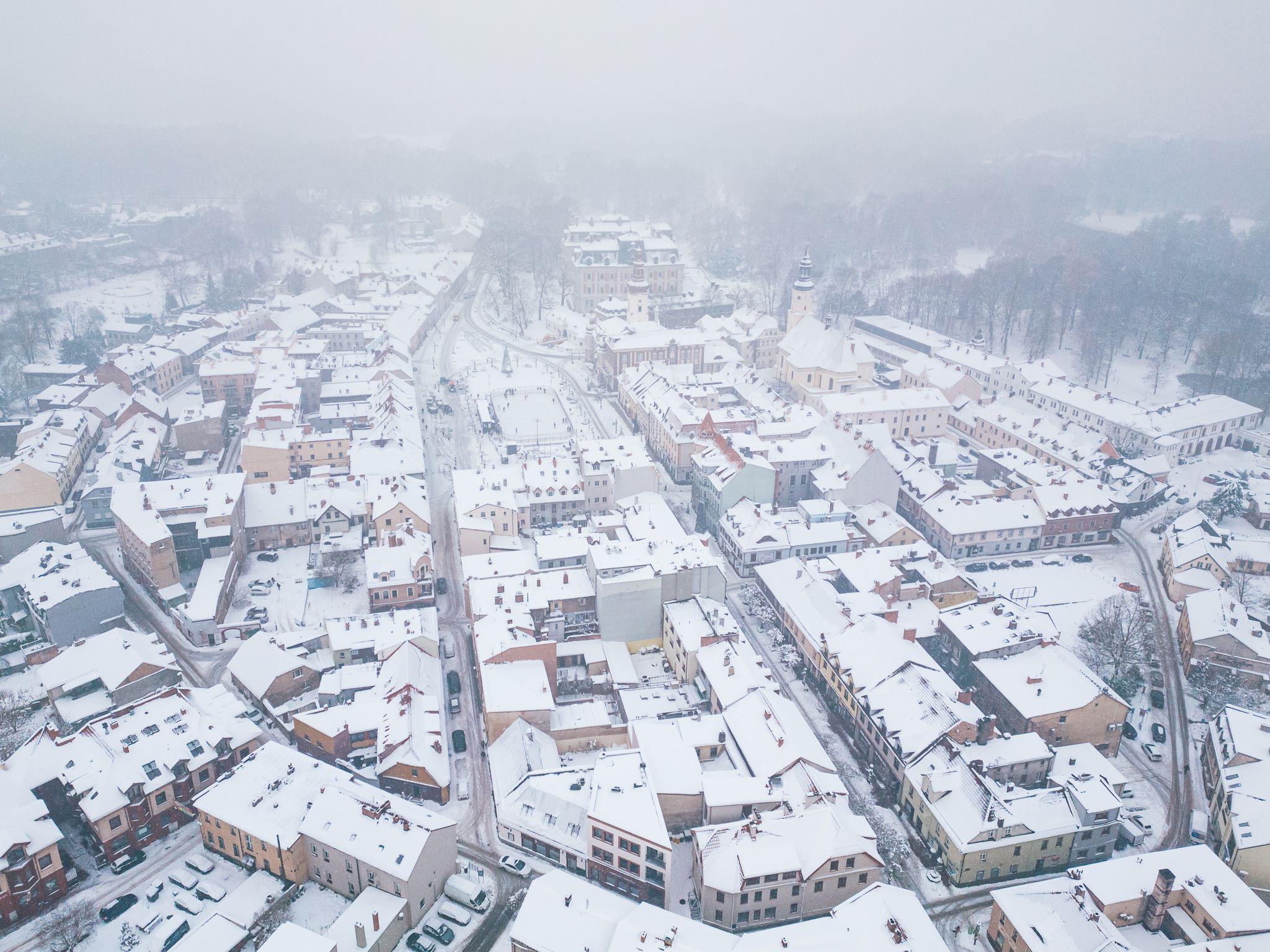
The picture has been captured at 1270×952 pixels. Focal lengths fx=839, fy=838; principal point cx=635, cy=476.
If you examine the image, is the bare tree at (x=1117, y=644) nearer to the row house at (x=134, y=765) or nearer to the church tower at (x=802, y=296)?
the row house at (x=134, y=765)

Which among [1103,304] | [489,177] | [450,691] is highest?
[489,177]

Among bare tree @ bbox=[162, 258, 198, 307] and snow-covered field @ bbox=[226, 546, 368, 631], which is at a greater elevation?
bare tree @ bbox=[162, 258, 198, 307]

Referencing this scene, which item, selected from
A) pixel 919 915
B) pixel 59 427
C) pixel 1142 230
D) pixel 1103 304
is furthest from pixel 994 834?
pixel 1142 230

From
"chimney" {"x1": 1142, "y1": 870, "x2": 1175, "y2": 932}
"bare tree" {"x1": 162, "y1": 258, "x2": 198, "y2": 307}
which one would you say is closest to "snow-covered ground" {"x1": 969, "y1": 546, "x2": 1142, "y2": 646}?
"chimney" {"x1": 1142, "y1": 870, "x2": 1175, "y2": 932}

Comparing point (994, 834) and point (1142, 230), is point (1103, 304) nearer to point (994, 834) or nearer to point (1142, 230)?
point (1142, 230)

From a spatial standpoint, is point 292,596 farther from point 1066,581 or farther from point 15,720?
point 1066,581

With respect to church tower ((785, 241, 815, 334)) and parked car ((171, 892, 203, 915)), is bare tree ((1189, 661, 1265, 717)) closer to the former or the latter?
parked car ((171, 892, 203, 915))
